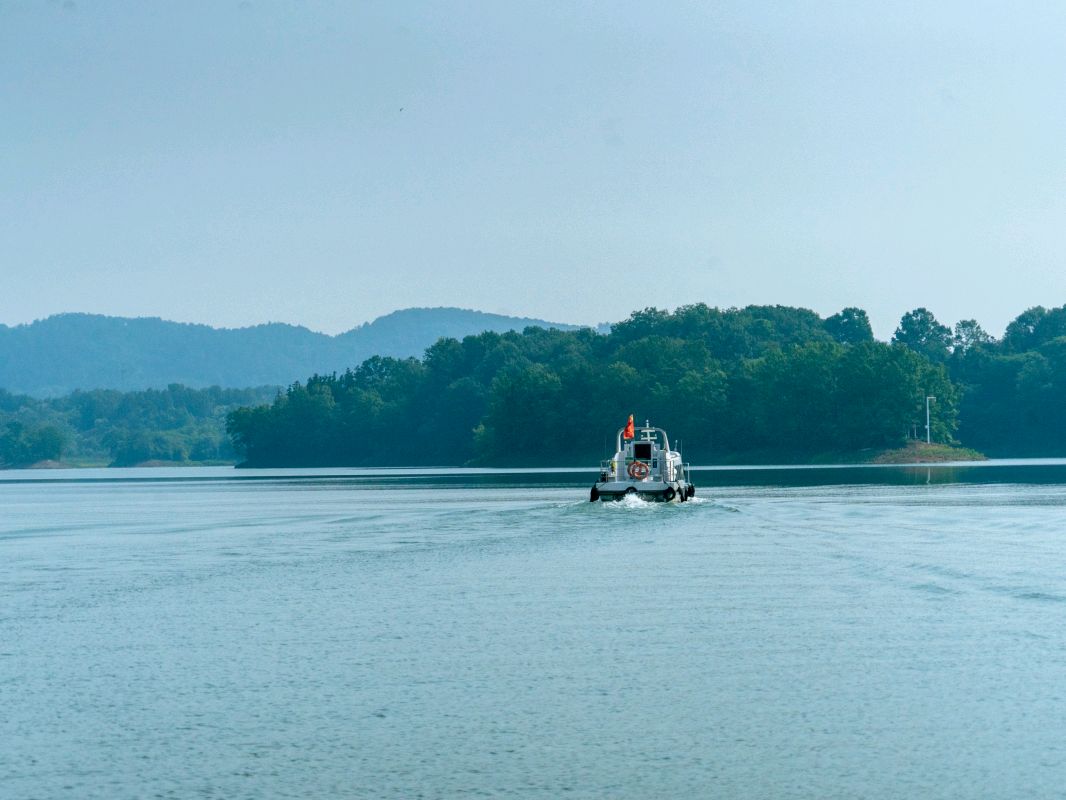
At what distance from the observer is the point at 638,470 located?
78812 millimetres

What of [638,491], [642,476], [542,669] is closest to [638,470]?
[642,476]

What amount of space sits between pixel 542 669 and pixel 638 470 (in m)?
54.2

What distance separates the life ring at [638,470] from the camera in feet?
259

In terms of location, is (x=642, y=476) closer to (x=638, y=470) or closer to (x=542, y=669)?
(x=638, y=470)

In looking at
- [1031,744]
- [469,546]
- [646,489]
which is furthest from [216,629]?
[646,489]

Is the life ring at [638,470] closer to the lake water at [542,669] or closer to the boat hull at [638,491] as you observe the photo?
the boat hull at [638,491]

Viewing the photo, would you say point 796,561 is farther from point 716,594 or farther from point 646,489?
point 646,489

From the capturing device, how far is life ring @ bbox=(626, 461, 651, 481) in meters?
78.8

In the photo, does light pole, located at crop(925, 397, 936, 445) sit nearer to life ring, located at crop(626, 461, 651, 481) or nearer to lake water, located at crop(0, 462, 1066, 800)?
life ring, located at crop(626, 461, 651, 481)

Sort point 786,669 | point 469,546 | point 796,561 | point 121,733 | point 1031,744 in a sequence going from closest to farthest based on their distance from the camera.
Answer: point 1031,744 < point 121,733 < point 786,669 < point 796,561 < point 469,546

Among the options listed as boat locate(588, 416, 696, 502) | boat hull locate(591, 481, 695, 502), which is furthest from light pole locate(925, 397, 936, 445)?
boat hull locate(591, 481, 695, 502)

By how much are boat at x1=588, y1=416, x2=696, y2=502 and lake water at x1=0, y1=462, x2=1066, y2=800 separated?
25540 millimetres

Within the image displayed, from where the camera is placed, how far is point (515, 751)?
1912 centimetres

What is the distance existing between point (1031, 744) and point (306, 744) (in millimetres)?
9276
